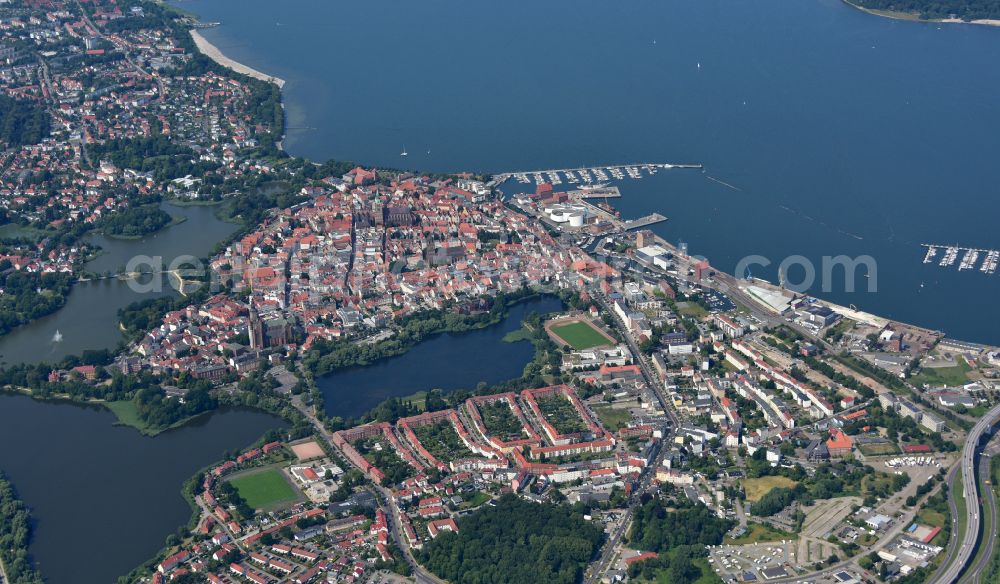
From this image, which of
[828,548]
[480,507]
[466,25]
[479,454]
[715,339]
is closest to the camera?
[828,548]

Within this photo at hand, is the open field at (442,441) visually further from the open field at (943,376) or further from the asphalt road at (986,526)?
the open field at (943,376)

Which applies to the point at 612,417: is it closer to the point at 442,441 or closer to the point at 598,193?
the point at 442,441

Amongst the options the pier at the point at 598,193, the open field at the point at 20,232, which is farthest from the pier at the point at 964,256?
the open field at the point at 20,232

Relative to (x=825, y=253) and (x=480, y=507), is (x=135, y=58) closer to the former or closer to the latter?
(x=825, y=253)

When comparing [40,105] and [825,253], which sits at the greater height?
[825,253]

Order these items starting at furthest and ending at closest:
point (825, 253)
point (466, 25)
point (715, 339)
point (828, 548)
A: point (466, 25) < point (825, 253) < point (715, 339) < point (828, 548)

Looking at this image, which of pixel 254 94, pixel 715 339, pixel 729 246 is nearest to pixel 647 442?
pixel 715 339

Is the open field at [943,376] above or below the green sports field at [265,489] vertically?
above
